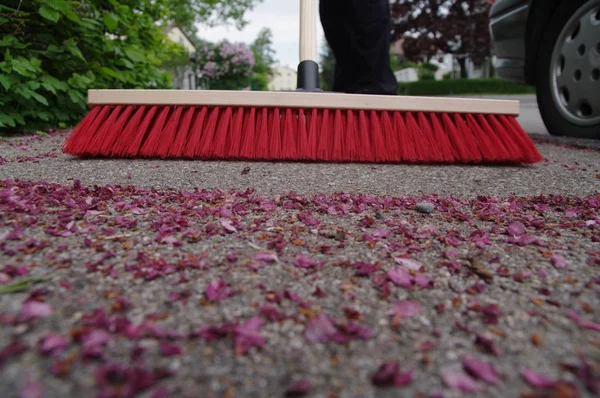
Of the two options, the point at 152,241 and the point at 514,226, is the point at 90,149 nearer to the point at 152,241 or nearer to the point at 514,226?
the point at 152,241

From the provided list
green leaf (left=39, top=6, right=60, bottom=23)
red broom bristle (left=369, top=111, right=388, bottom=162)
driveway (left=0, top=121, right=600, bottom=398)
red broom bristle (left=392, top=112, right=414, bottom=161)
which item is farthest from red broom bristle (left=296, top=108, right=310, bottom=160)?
green leaf (left=39, top=6, right=60, bottom=23)

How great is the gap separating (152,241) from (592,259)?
1.07 meters

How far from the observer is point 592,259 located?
3.14 ft

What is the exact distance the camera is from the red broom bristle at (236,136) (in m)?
2.08

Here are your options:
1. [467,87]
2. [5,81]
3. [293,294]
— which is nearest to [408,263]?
[293,294]

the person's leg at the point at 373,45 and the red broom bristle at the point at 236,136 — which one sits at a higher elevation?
the person's leg at the point at 373,45

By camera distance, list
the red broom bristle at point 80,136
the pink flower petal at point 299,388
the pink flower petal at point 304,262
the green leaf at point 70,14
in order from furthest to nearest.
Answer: the green leaf at point 70,14 → the red broom bristle at point 80,136 → the pink flower petal at point 304,262 → the pink flower petal at point 299,388

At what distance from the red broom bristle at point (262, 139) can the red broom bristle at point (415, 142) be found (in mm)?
741

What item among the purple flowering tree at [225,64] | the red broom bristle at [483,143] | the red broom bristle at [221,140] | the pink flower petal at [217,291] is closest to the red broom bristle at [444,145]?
the red broom bristle at [483,143]

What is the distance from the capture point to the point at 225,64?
1387 cm

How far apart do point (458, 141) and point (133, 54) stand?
3040 mm

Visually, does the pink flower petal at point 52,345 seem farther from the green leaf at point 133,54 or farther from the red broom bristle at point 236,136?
the green leaf at point 133,54

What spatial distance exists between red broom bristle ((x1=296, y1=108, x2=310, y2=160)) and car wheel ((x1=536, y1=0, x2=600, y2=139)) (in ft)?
6.48

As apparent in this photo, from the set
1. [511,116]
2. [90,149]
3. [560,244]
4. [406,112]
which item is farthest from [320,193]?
[511,116]
